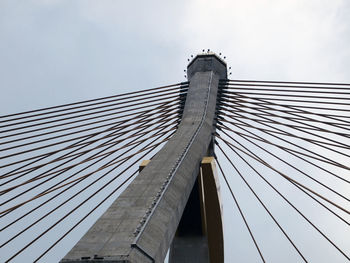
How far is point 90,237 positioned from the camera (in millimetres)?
10359

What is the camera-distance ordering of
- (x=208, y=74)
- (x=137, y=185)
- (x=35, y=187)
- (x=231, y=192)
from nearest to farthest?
(x=137, y=185) → (x=35, y=187) → (x=231, y=192) → (x=208, y=74)

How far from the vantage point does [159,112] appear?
805 inches

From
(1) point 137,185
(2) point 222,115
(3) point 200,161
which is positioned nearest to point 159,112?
(2) point 222,115

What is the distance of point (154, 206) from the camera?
11.8 metres

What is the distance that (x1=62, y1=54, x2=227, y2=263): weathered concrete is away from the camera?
9.80 metres

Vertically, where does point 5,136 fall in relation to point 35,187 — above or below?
above

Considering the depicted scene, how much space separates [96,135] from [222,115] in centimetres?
570

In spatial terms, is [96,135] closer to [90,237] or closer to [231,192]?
[231,192]

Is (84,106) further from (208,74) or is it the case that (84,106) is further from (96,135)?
(208,74)

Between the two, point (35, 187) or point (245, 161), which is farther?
point (245, 161)

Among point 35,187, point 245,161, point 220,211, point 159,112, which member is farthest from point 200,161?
point 35,187

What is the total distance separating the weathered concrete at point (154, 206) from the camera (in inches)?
386

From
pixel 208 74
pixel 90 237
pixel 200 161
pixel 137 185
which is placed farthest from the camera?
pixel 208 74

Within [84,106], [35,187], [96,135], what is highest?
[84,106]
